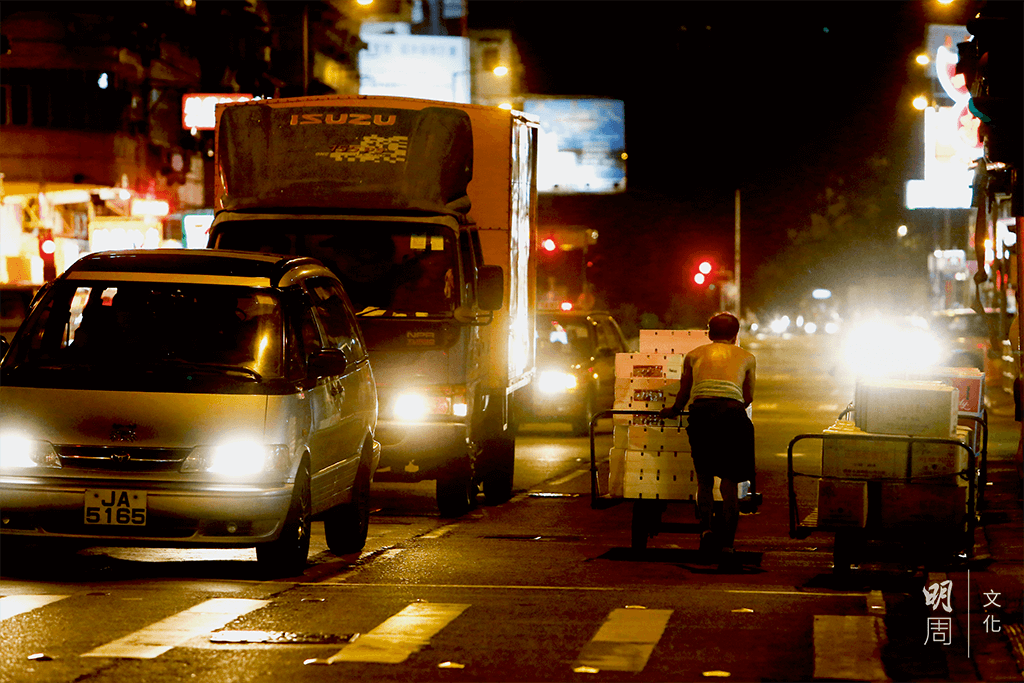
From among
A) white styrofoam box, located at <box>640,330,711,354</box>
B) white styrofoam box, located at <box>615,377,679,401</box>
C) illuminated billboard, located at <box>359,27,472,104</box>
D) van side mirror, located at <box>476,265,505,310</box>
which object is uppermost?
illuminated billboard, located at <box>359,27,472,104</box>

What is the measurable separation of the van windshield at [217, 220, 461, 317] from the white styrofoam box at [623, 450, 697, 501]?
9.13 ft

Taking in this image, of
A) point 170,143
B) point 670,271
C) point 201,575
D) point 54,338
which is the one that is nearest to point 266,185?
point 54,338

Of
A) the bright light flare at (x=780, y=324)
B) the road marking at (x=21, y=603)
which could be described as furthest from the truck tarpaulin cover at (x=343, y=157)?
the bright light flare at (x=780, y=324)

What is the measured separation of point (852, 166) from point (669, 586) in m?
59.8

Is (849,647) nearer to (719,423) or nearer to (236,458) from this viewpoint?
(719,423)

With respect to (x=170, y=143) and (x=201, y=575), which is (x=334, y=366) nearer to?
(x=201, y=575)

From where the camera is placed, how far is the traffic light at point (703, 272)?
1710 inches

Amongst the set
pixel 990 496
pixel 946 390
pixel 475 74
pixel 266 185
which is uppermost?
pixel 475 74

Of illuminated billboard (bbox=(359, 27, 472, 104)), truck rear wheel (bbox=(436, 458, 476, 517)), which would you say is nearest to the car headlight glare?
truck rear wheel (bbox=(436, 458, 476, 517))

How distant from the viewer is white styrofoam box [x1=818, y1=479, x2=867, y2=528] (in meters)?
10.6

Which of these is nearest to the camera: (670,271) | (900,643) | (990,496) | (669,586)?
(900,643)

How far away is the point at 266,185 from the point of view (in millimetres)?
14391

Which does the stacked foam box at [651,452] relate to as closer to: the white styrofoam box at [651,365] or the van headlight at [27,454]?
the white styrofoam box at [651,365]

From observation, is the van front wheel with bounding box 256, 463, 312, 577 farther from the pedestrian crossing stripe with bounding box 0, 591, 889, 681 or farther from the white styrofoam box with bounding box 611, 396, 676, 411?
the white styrofoam box with bounding box 611, 396, 676, 411
